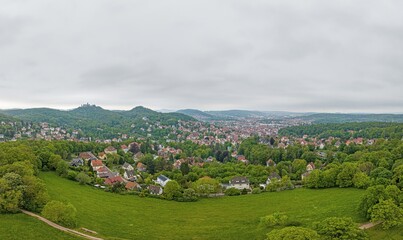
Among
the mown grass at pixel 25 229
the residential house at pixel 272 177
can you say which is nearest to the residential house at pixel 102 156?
the residential house at pixel 272 177

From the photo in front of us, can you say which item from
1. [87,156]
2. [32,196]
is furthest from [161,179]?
[32,196]

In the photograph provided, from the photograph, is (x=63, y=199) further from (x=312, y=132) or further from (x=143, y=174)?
(x=312, y=132)

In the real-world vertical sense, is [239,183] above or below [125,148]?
below

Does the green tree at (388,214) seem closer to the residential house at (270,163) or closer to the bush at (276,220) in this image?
the bush at (276,220)

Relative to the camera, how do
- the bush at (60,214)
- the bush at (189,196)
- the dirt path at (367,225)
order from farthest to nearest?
1. the bush at (189,196)
2. the bush at (60,214)
3. the dirt path at (367,225)

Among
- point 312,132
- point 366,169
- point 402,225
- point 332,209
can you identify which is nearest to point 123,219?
point 332,209

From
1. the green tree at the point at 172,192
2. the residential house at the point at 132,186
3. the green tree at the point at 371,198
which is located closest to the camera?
the green tree at the point at 371,198

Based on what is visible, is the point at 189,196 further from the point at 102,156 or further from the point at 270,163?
the point at 102,156
